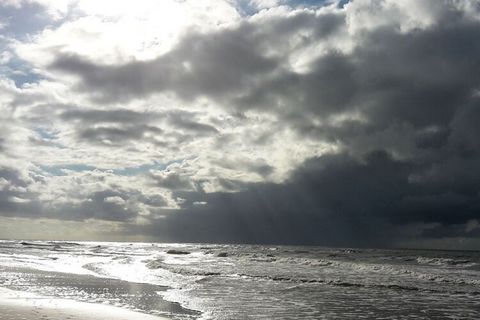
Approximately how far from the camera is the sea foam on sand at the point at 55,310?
12.9 meters

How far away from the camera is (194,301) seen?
62.1 feet

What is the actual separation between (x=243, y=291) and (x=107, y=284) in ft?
25.3

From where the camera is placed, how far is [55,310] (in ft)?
46.6

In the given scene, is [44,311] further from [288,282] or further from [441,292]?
[441,292]

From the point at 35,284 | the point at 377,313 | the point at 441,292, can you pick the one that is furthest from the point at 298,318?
the point at 35,284

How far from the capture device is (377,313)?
17000 millimetres

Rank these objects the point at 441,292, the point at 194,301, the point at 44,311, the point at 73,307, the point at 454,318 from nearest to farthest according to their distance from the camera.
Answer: the point at 44,311 → the point at 73,307 → the point at 454,318 → the point at 194,301 → the point at 441,292

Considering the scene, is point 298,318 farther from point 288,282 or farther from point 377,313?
point 288,282

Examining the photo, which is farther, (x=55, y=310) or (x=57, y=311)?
(x=55, y=310)

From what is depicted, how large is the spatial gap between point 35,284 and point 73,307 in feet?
32.1

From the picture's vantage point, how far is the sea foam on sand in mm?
12906

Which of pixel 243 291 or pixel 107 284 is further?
pixel 107 284

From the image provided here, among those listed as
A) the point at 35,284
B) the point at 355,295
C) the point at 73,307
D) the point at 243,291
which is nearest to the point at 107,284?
the point at 35,284

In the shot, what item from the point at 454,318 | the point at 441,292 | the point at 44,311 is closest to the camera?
the point at 44,311
